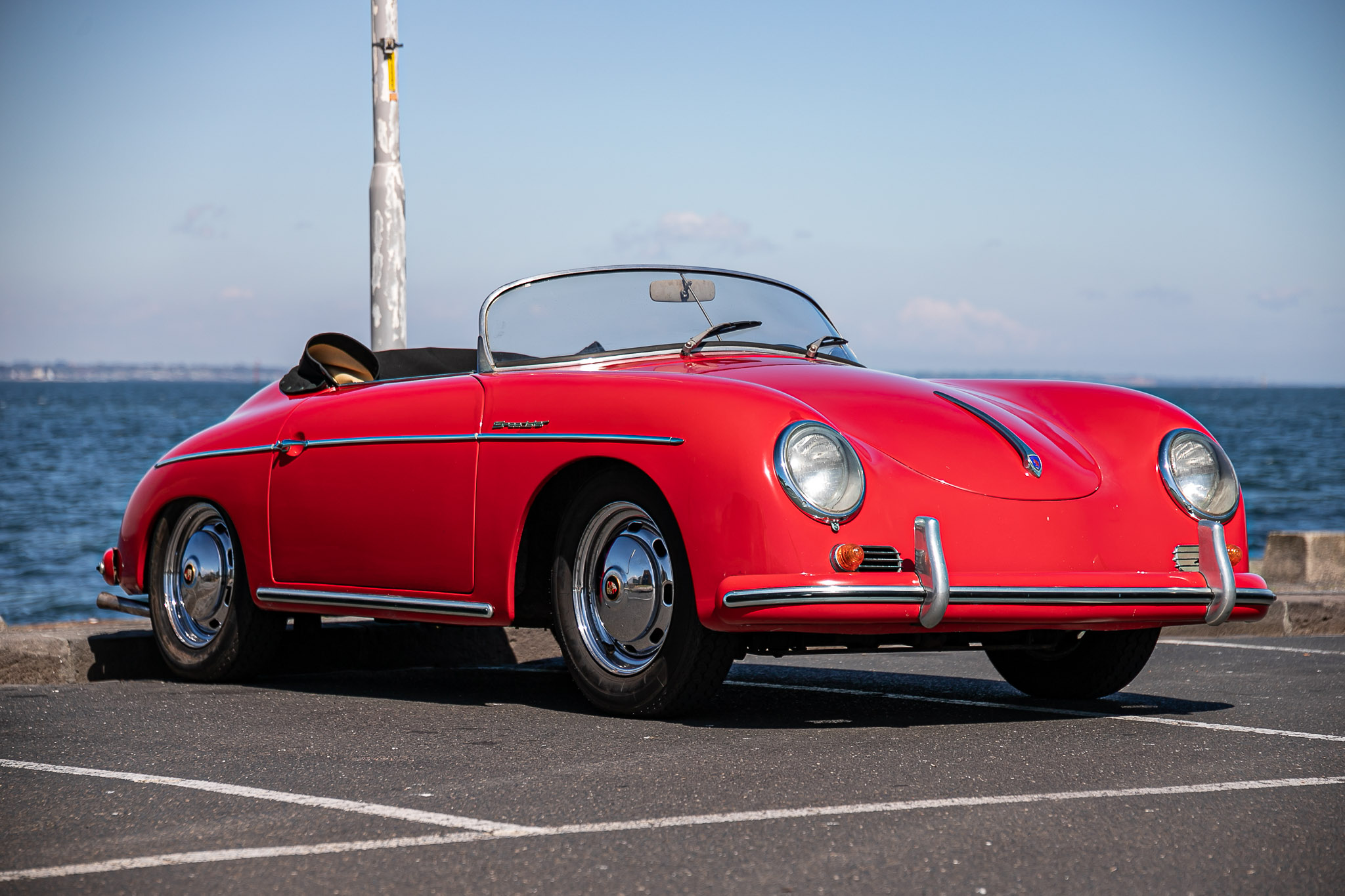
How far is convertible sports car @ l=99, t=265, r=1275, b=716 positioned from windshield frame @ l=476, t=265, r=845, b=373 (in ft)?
0.04

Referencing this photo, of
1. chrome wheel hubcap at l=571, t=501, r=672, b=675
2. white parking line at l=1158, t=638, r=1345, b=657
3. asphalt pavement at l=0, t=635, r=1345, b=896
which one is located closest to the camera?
asphalt pavement at l=0, t=635, r=1345, b=896

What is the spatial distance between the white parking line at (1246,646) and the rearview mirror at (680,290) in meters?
3.43

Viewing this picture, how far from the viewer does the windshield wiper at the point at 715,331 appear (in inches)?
214

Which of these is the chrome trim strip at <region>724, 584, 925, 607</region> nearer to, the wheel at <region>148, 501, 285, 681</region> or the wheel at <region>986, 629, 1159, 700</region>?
the wheel at <region>986, 629, 1159, 700</region>

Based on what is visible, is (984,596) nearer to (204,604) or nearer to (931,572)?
(931,572)

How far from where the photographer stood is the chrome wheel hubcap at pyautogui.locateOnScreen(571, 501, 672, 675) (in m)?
4.52

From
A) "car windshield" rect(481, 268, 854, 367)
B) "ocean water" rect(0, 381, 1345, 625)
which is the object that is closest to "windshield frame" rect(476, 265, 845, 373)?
"car windshield" rect(481, 268, 854, 367)

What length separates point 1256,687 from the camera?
561 centimetres

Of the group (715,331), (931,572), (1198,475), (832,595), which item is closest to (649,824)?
(832,595)

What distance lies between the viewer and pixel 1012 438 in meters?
4.67

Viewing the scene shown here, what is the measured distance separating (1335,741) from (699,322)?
8.42 ft

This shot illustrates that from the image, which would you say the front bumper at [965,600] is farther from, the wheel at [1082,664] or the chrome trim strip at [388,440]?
the chrome trim strip at [388,440]

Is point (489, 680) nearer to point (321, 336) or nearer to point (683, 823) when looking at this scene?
point (321, 336)

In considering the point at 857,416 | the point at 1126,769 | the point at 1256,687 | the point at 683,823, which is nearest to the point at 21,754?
the point at 683,823
